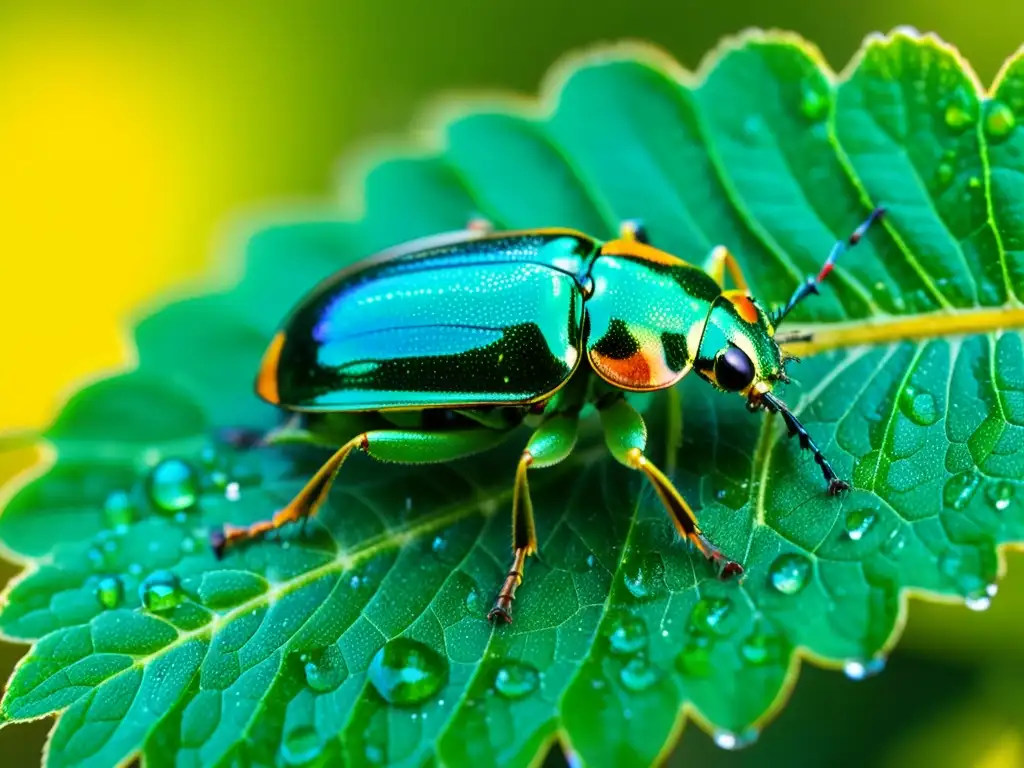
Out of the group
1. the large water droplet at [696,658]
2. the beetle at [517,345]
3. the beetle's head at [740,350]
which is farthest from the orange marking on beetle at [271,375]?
the large water droplet at [696,658]

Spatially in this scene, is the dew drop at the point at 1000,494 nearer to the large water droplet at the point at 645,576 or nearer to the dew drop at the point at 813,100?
the large water droplet at the point at 645,576

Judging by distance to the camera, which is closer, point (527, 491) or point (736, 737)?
point (736, 737)

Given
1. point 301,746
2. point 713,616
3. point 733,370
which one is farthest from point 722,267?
point 301,746

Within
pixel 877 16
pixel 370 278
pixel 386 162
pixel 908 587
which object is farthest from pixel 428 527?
pixel 877 16

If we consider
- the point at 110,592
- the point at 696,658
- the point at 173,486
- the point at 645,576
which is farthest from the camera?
the point at 173,486

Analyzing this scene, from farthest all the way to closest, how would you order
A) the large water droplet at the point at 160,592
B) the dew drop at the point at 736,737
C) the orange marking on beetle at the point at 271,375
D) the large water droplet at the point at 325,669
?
the orange marking on beetle at the point at 271,375 < the large water droplet at the point at 160,592 < the large water droplet at the point at 325,669 < the dew drop at the point at 736,737

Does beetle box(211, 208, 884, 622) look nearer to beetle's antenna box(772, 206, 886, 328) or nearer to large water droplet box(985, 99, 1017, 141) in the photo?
beetle's antenna box(772, 206, 886, 328)

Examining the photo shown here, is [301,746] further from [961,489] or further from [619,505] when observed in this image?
[961,489]

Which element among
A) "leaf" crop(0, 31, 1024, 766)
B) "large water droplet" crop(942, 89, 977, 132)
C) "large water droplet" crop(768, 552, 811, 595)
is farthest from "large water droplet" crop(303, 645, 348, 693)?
"large water droplet" crop(942, 89, 977, 132)
